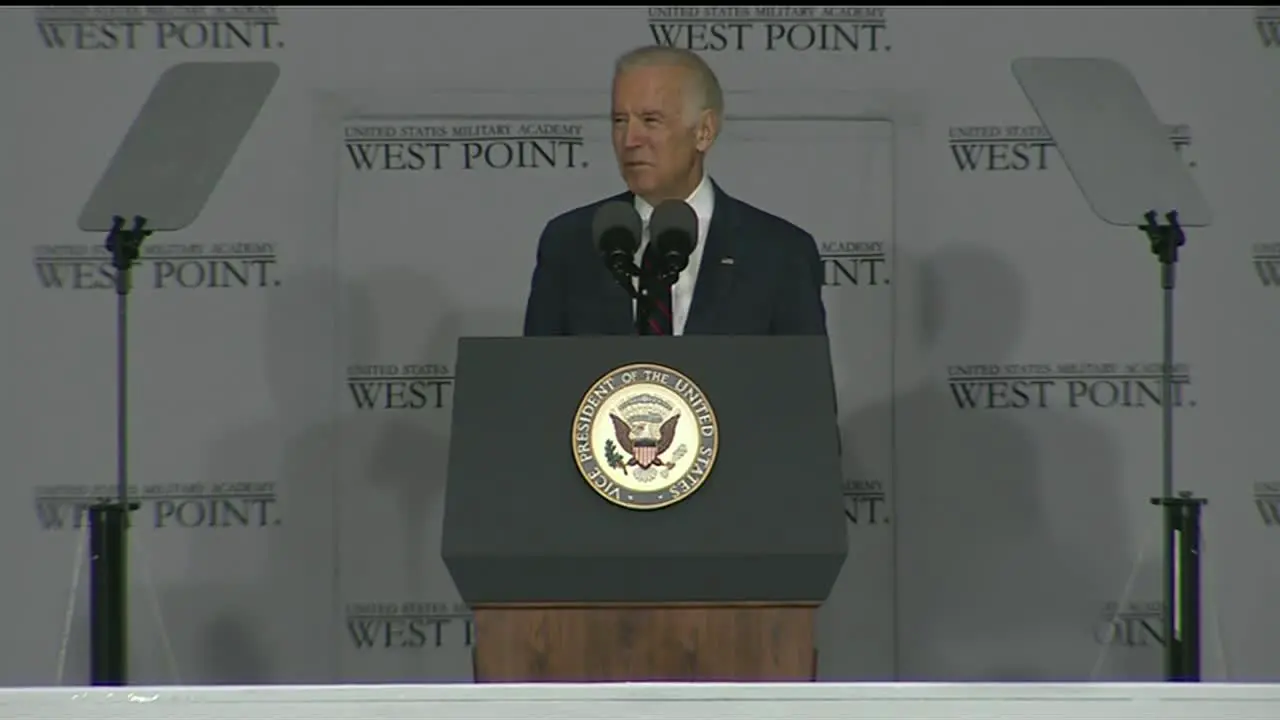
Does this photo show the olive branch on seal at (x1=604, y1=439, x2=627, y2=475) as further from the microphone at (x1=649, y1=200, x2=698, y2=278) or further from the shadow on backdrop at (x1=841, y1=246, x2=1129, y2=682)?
the shadow on backdrop at (x1=841, y1=246, x2=1129, y2=682)

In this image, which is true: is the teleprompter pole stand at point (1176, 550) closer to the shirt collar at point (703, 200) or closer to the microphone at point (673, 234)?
the shirt collar at point (703, 200)

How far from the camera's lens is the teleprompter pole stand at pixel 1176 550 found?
3080 millimetres

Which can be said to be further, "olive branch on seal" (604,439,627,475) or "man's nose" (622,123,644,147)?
"man's nose" (622,123,644,147)

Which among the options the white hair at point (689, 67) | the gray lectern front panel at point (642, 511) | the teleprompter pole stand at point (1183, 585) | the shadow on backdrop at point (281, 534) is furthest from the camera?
the shadow on backdrop at point (281, 534)

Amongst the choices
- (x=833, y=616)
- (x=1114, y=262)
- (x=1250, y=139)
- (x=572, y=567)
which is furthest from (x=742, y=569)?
(x=1250, y=139)

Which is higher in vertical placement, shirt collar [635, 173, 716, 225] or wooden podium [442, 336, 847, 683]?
shirt collar [635, 173, 716, 225]

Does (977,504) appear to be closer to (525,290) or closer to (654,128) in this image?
(525,290)

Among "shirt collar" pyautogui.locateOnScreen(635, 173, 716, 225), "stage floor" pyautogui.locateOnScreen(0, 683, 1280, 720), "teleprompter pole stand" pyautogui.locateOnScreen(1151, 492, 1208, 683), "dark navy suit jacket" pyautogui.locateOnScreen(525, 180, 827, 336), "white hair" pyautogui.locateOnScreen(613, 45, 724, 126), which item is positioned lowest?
"teleprompter pole stand" pyautogui.locateOnScreen(1151, 492, 1208, 683)

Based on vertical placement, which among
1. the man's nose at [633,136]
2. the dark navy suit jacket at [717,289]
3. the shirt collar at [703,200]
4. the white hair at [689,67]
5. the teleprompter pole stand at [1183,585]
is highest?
the white hair at [689,67]

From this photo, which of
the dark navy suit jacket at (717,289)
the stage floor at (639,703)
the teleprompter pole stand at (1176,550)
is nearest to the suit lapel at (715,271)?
the dark navy suit jacket at (717,289)

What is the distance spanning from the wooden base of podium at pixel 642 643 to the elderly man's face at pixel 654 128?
1030mm

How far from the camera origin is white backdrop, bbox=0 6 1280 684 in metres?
3.98

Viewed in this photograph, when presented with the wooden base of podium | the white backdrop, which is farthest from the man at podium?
the white backdrop

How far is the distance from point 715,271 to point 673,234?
625 mm
